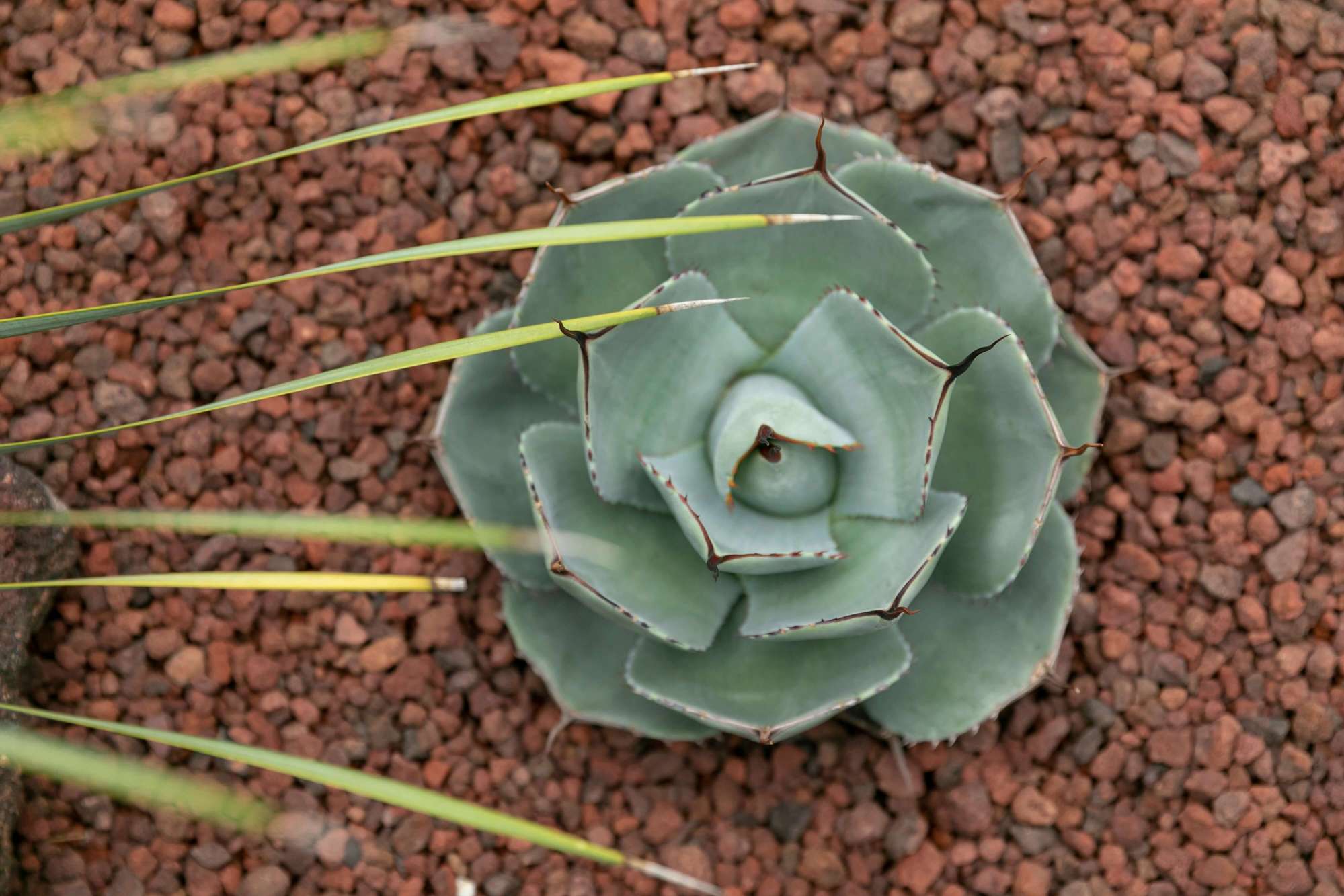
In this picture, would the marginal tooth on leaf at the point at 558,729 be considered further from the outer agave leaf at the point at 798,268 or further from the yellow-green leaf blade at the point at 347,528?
the outer agave leaf at the point at 798,268

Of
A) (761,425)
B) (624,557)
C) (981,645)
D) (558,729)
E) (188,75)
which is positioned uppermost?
(188,75)

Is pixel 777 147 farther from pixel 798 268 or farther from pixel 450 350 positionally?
pixel 450 350

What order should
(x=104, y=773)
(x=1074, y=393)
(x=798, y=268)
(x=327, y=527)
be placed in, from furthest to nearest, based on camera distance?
(x=1074, y=393)
(x=798, y=268)
(x=327, y=527)
(x=104, y=773)

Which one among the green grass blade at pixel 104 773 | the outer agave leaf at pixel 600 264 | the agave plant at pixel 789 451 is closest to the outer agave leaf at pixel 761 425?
the agave plant at pixel 789 451

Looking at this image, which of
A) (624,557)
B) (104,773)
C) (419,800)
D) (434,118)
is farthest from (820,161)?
(104,773)

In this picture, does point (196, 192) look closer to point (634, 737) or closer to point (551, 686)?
point (551, 686)
